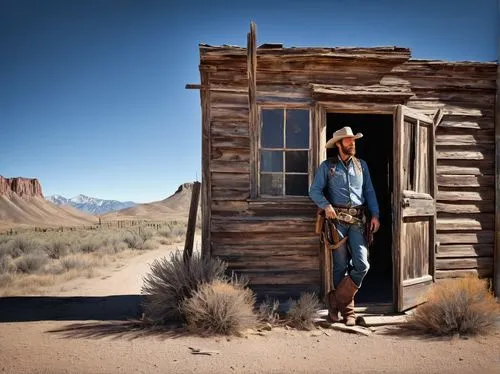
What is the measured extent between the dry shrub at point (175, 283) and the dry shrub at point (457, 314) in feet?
7.72

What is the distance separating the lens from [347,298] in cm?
466

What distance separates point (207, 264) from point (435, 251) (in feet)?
10.4

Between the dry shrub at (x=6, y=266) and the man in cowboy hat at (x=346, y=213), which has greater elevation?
the man in cowboy hat at (x=346, y=213)

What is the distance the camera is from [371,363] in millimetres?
3605

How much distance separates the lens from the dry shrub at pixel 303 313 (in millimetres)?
4629

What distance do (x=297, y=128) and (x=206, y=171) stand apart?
138 cm

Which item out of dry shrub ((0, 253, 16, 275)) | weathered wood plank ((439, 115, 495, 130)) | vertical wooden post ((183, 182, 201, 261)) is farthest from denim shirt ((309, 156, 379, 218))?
dry shrub ((0, 253, 16, 275))

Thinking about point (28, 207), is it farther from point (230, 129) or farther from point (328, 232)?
point (328, 232)

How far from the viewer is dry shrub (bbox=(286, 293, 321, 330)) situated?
463 centimetres

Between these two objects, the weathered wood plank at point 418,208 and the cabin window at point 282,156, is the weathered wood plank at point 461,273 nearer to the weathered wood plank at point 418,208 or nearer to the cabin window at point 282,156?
the weathered wood plank at point 418,208

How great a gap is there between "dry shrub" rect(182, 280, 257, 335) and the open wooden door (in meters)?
1.98

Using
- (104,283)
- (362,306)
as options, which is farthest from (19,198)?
(362,306)

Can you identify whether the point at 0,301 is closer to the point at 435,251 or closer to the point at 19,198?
the point at 435,251

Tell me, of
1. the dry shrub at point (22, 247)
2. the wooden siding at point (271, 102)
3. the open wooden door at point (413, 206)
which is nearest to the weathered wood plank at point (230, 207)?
the wooden siding at point (271, 102)
